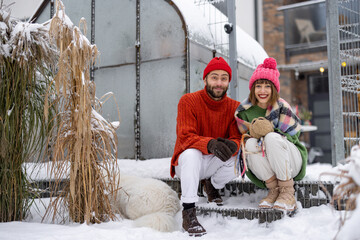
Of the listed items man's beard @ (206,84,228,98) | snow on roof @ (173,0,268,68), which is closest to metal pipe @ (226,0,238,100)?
snow on roof @ (173,0,268,68)

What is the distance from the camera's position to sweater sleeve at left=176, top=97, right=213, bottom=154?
6.45 feet

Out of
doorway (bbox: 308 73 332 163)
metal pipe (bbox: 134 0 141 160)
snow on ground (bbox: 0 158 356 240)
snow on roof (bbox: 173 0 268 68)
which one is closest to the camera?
snow on ground (bbox: 0 158 356 240)

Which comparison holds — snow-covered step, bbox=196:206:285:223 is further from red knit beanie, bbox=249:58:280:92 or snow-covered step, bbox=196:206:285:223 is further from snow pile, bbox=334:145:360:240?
snow pile, bbox=334:145:360:240

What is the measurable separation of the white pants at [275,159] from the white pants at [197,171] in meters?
0.17

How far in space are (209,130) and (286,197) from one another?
2.10 feet

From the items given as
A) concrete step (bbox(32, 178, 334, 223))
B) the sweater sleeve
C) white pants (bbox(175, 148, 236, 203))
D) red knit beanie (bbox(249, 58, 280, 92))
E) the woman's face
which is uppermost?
red knit beanie (bbox(249, 58, 280, 92))

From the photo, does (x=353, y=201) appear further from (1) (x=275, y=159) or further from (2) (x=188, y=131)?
(2) (x=188, y=131)

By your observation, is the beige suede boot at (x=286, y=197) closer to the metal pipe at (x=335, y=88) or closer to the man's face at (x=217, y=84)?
the man's face at (x=217, y=84)

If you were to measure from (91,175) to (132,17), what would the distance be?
7.17 feet

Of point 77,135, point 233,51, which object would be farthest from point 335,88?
point 77,135

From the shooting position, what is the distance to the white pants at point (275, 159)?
191cm

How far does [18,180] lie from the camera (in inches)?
78.5

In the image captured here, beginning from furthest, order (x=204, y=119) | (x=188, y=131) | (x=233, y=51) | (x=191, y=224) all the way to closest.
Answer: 1. (x=233, y=51)
2. (x=204, y=119)
3. (x=188, y=131)
4. (x=191, y=224)

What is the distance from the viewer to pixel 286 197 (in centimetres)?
191
